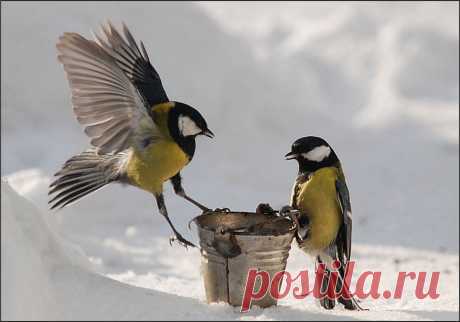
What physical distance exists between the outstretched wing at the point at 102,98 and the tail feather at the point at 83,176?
0.84 feet

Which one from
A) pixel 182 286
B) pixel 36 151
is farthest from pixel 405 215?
pixel 36 151

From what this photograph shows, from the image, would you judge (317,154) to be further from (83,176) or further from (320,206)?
(83,176)

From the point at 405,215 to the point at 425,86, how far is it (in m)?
2.69

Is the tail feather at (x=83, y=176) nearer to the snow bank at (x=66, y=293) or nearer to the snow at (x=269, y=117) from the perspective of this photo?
the snow bank at (x=66, y=293)

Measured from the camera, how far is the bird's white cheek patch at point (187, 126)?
3463 millimetres

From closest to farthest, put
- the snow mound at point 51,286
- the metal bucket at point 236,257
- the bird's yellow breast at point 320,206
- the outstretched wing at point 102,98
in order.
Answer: the snow mound at point 51,286 < the metal bucket at point 236,257 < the outstretched wing at point 102,98 < the bird's yellow breast at point 320,206

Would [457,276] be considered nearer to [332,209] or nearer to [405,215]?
[405,215]

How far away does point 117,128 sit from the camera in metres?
3.39

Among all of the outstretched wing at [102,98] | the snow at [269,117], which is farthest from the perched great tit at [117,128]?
the snow at [269,117]

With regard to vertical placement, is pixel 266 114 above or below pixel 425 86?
below

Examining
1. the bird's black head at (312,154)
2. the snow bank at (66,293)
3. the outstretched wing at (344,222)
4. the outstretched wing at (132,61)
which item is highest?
the outstretched wing at (132,61)

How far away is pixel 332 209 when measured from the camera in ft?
11.9

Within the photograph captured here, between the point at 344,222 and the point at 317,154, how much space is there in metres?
0.31

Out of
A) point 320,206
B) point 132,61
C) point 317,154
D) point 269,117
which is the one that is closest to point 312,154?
point 317,154
